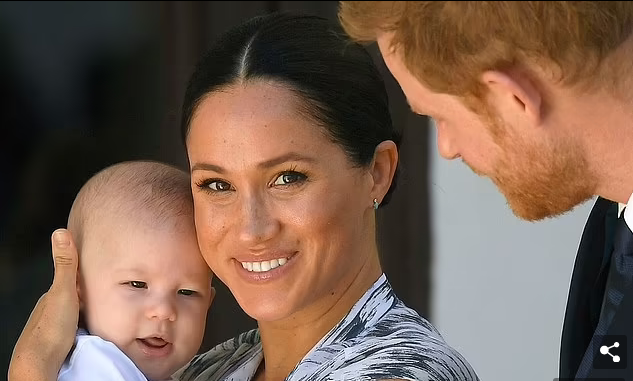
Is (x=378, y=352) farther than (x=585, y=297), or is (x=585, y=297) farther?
(x=585, y=297)

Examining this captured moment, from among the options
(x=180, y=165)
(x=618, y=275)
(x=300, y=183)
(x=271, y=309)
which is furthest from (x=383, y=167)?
(x=180, y=165)

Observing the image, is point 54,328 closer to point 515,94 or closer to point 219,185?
point 219,185

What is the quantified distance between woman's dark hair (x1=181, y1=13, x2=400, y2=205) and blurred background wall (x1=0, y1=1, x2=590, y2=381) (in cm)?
136

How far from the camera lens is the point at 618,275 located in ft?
6.79

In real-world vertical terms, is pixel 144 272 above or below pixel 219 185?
below

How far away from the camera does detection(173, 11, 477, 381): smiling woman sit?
6.81 ft

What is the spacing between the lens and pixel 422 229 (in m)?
3.86

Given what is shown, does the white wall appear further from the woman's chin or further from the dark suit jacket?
the woman's chin

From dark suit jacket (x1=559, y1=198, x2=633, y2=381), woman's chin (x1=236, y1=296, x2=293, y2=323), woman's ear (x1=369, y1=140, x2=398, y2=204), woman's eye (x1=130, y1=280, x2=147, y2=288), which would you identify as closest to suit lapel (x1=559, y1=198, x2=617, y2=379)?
dark suit jacket (x1=559, y1=198, x2=633, y2=381)

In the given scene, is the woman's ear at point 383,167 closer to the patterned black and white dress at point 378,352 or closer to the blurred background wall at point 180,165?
the patterned black and white dress at point 378,352

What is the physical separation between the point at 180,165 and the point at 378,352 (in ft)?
6.62

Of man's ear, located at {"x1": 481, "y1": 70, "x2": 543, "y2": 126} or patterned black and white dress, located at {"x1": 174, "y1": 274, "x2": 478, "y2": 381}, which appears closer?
man's ear, located at {"x1": 481, "y1": 70, "x2": 543, "y2": 126}

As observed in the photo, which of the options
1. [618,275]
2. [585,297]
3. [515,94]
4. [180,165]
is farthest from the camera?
[180,165]

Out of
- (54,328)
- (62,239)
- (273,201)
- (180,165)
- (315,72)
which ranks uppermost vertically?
(315,72)
